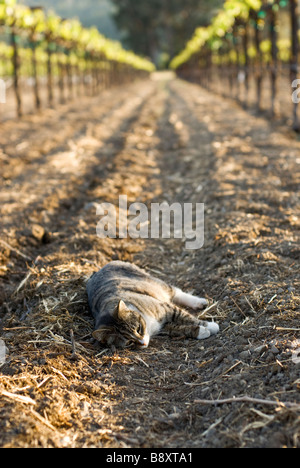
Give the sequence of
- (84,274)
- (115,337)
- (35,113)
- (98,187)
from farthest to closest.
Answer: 1. (35,113)
2. (98,187)
3. (84,274)
4. (115,337)

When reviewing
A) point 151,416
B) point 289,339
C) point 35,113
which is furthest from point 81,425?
point 35,113

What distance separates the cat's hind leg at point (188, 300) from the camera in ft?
18.3

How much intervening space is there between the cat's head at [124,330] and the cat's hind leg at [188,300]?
839 mm

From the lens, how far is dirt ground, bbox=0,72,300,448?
3.63m

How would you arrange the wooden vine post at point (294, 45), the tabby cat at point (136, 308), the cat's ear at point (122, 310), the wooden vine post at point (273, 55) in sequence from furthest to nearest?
the wooden vine post at point (273, 55)
the wooden vine post at point (294, 45)
the tabby cat at point (136, 308)
the cat's ear at point (122, 310)

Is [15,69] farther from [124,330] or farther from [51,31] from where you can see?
[124,330]

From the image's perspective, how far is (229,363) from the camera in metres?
4.38

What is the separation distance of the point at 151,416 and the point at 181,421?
237mm

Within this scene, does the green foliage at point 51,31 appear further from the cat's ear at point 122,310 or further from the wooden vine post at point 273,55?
the cat's ear at point 122,310

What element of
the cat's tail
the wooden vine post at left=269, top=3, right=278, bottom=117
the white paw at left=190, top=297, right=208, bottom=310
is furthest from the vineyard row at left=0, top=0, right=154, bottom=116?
the cat's tail

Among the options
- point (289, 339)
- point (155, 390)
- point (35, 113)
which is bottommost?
point (155, 390)

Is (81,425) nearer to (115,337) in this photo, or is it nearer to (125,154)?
(115,337)

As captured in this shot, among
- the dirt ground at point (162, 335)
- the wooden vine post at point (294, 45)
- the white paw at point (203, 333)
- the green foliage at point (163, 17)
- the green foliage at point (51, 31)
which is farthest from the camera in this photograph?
the green foliage at point (163, 17)

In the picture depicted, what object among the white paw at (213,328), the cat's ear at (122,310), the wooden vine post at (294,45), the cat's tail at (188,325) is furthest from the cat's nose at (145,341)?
the wooden vine post at (294,45)
